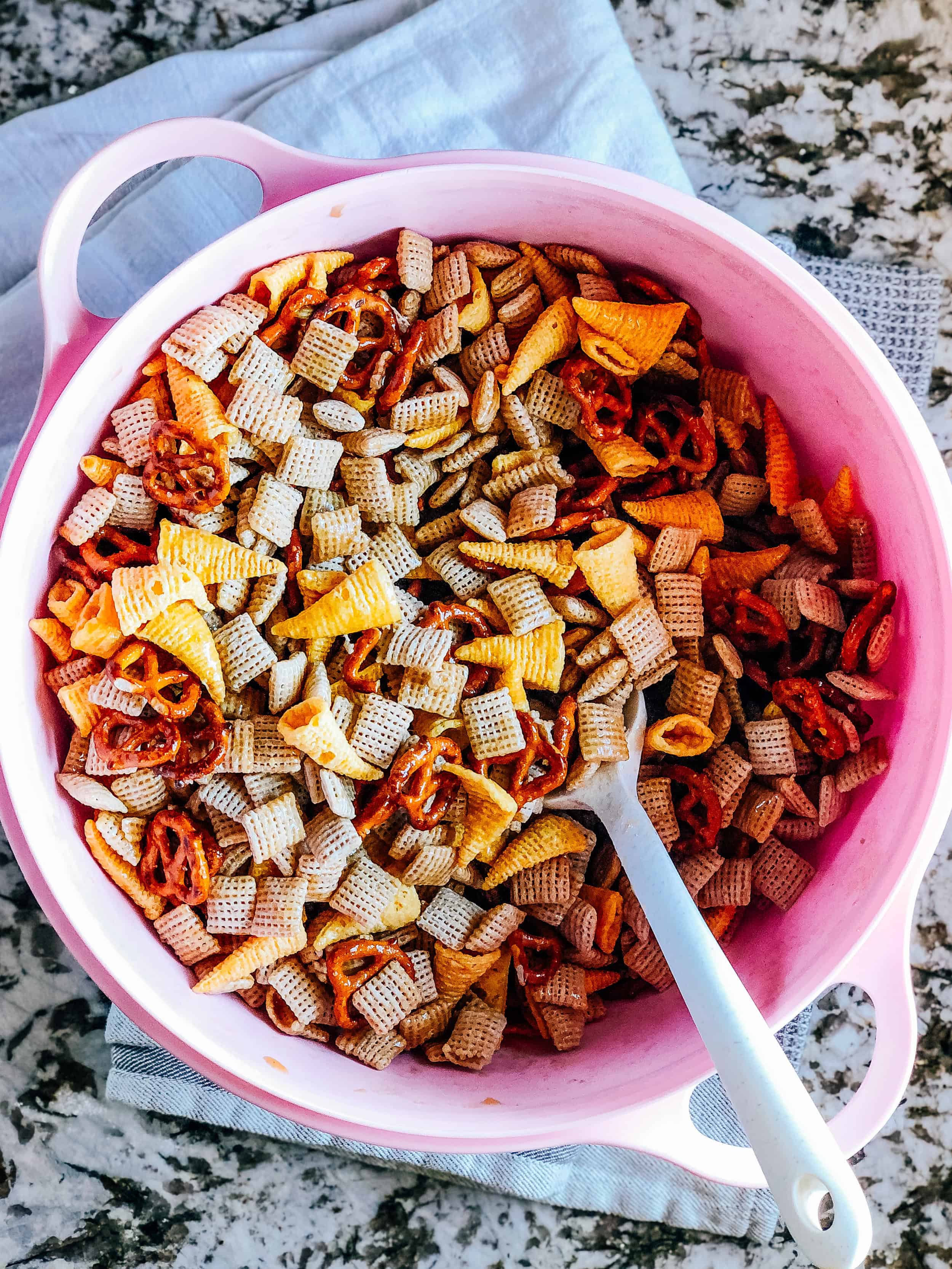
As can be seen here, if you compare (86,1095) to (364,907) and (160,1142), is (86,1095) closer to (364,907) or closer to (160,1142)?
(160,1142)

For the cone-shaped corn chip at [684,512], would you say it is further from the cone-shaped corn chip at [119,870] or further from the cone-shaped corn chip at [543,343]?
the cone-shaped corn chip at [119,870]

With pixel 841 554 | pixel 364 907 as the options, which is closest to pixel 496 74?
pixel 841 554

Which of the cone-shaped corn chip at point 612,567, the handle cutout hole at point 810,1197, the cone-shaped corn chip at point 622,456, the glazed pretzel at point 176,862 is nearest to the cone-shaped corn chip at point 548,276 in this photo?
the cone-shaped corn chip at point 622,456

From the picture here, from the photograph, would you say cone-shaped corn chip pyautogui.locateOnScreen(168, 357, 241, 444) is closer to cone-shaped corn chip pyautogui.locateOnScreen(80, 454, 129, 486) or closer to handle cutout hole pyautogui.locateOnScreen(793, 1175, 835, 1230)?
cone-shaped corn chip pyautogui.locateOnScreen(80, 454, 129, 486)

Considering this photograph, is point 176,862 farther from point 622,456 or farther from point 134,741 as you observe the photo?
point 622,456

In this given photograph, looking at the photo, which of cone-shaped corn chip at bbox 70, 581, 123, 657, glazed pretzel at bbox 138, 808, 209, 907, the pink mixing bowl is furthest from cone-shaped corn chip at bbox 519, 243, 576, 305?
glazed pretzel at bbox 138, 808, 209, 907

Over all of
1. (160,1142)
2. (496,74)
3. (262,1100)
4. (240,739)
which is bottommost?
(160,1142)
